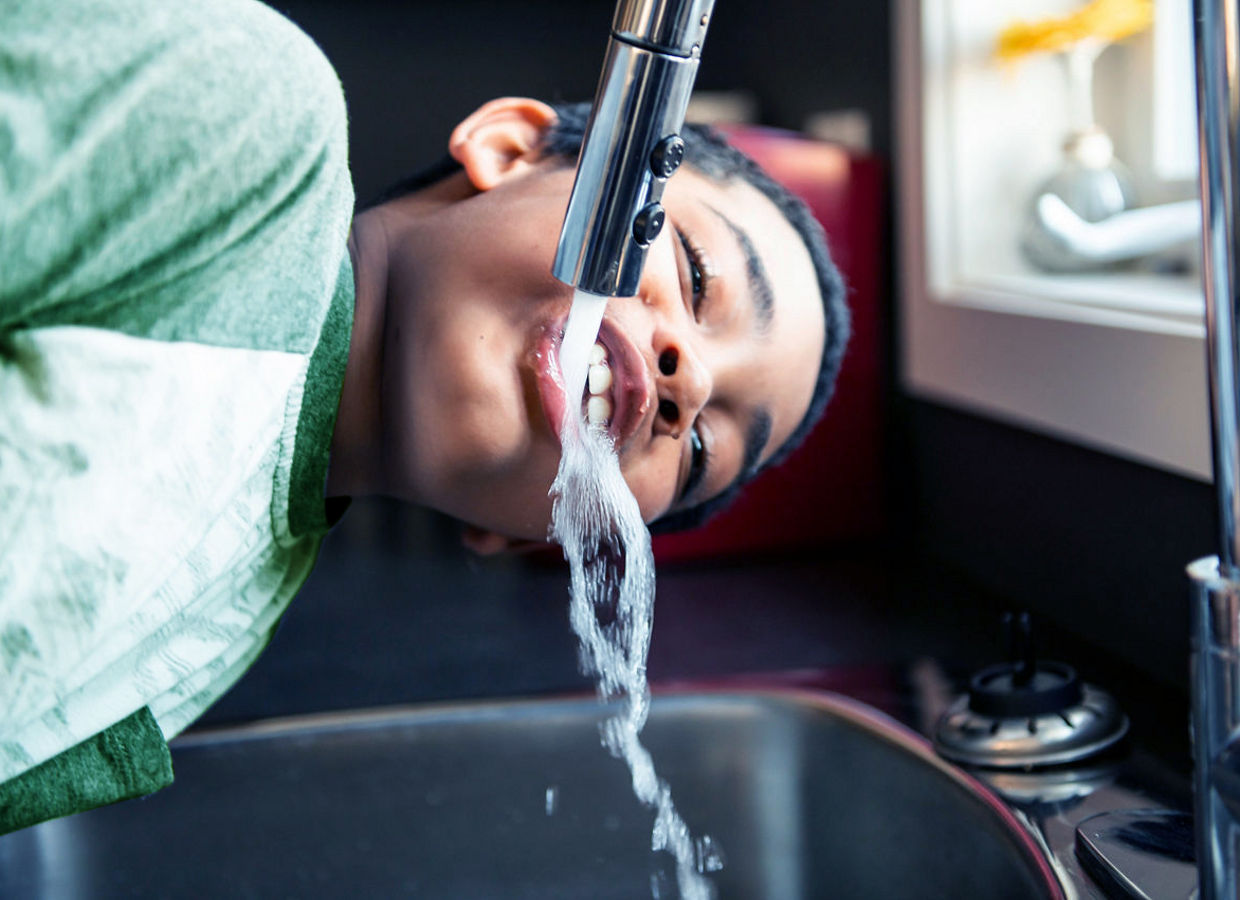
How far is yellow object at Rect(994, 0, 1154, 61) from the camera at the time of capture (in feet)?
3.31

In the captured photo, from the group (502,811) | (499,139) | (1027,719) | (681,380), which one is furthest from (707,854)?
(499,139)

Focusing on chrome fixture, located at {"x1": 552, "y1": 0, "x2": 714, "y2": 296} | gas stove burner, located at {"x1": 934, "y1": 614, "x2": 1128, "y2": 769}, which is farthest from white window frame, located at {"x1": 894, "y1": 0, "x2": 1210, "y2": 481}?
chrome fixture, located at {"x1": 552, "y1": 0, "x2": 714, "y2": 296}

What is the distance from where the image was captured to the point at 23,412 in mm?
492

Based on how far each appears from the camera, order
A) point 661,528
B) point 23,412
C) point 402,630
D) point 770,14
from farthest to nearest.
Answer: point 770,14 → point 402,630 → point 661,528 → point 23,412

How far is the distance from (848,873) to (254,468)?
44 cm

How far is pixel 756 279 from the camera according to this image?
0.74 metres

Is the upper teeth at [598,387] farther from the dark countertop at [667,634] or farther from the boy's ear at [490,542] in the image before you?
the dark countertop at [667,634]

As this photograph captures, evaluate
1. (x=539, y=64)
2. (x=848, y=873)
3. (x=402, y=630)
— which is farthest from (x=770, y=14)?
(x=848, y=873)

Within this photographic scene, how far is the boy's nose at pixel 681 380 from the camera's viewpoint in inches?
26.3

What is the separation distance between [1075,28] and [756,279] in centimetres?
45

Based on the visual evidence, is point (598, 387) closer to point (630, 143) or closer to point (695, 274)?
point (695, 274)

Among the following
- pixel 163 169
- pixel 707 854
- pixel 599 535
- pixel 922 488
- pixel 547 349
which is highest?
pixel 163 169

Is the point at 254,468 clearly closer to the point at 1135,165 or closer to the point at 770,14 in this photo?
the point at 1135,165

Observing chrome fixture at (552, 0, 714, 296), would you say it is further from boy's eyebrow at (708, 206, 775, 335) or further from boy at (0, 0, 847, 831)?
boy's eyebrow at (708, 206, 775, 335)
